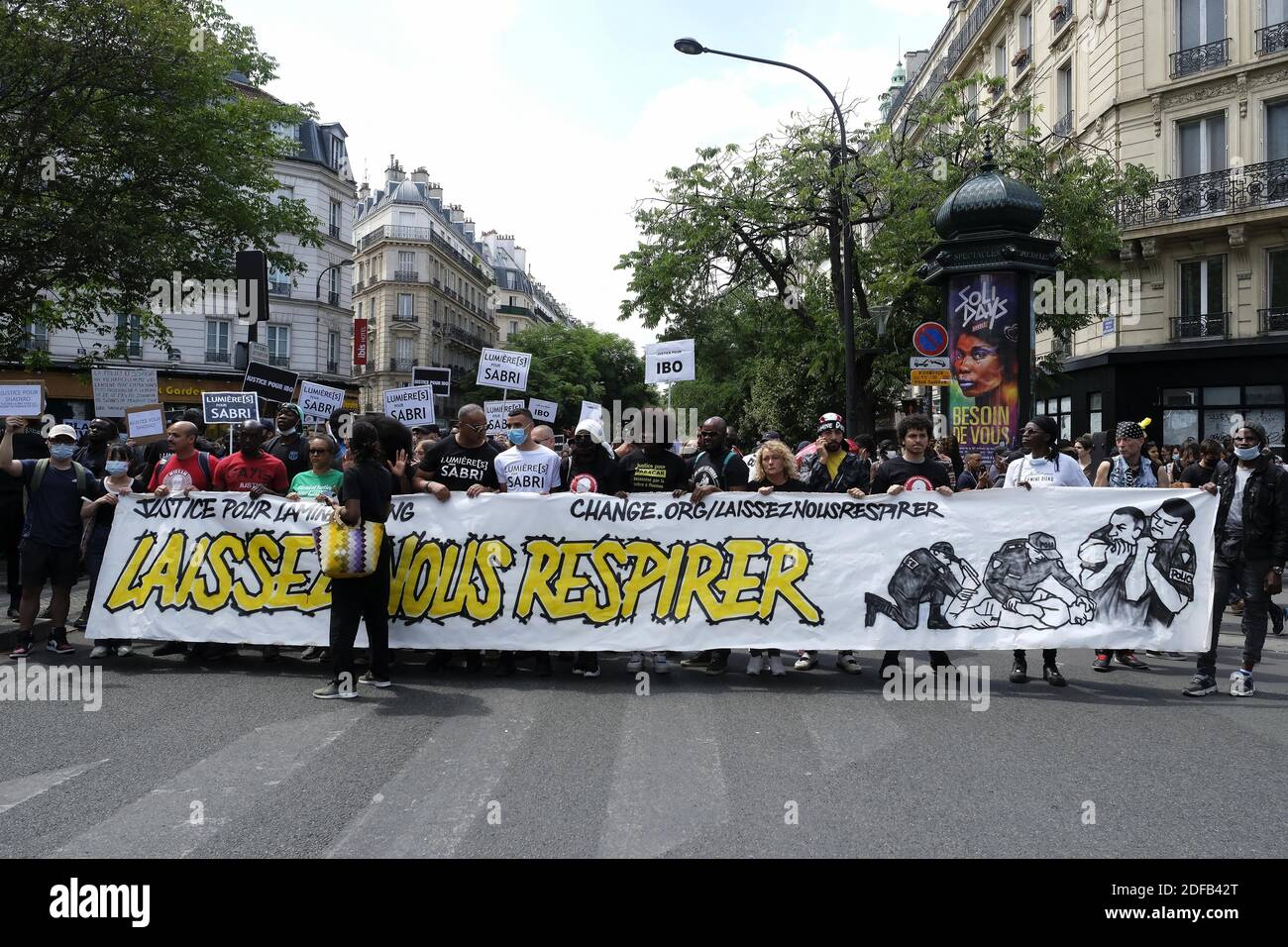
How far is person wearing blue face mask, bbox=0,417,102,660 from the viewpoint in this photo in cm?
796

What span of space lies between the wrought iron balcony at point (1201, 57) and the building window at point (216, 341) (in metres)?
36.6

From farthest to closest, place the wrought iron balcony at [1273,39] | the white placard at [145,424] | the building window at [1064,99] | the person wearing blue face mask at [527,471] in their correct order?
the building window at [1064,99] → the wrought iron balcony at [1273,39] → the white placard at [145,424] → the person wearing blue face mask at [527,471]

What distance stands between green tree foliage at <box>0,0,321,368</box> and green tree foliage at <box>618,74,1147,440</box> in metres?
9.31

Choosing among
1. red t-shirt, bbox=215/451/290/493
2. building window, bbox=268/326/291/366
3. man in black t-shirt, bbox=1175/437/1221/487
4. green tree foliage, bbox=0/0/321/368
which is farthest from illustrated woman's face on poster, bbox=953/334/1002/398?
building window, bbox=268/326/291/366

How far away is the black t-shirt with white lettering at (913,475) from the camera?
25.2 ft

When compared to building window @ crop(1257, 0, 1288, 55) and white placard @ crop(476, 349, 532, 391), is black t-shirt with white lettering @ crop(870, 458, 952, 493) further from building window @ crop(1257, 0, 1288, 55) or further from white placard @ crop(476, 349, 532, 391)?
building window @ crop(1257, 0, 1288, 55)

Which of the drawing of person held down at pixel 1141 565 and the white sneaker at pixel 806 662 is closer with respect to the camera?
the drawing of person held down at pixel 1141 565

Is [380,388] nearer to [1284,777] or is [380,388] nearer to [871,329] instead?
[871,329]

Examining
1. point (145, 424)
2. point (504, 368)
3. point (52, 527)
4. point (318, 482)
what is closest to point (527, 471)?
point (318, 482)

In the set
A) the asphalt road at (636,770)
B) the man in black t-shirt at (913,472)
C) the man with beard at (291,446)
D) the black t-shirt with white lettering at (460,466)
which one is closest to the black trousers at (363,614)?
the asphalt road at (636,770)

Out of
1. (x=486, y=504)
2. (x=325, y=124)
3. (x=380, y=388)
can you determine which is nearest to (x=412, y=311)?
(x=380, y=388)

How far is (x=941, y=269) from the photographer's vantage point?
47.5 feet

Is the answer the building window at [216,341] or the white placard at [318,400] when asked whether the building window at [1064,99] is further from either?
the building window at [216,341]

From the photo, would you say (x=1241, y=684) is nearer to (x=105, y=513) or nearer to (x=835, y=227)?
(x=105, y=513)
